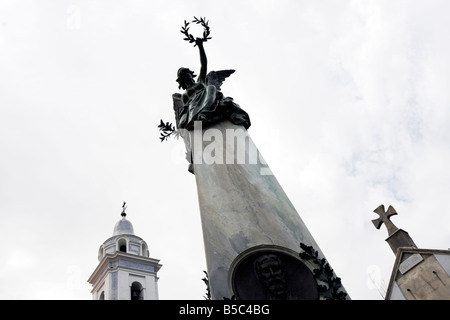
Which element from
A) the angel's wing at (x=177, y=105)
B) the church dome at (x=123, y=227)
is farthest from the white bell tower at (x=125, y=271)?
the angel's wing at (x=177, y=105)

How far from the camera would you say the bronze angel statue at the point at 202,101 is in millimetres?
7582

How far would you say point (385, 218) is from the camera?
17172 mm

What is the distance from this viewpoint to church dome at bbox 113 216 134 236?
43728 mm

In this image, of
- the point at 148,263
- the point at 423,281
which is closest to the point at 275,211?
the point at 423,281

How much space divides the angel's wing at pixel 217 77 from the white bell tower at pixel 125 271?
98.9 feet

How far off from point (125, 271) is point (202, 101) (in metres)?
33.4

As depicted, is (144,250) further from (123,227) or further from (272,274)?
(272,274)

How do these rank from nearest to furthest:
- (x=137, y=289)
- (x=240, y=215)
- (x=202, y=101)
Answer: (x=240, y=215) < (x=202, y=101) < (x=137, y=289)

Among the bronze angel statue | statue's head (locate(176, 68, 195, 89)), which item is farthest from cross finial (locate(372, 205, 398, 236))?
statue's head (locate(176, 68, 195, 89))

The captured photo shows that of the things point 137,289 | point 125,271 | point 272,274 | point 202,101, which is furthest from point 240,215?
point 137,289

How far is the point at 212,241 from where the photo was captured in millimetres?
5555

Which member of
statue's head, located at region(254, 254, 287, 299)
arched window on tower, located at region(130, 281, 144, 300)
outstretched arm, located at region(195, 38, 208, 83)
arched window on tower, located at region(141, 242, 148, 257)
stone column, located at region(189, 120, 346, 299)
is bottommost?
statue's head, located at region(254, 254, 287, 299)

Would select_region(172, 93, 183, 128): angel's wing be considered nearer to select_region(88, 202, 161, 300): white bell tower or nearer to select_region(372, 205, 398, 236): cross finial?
select_region(372, 205, 398, 236): cross finial
